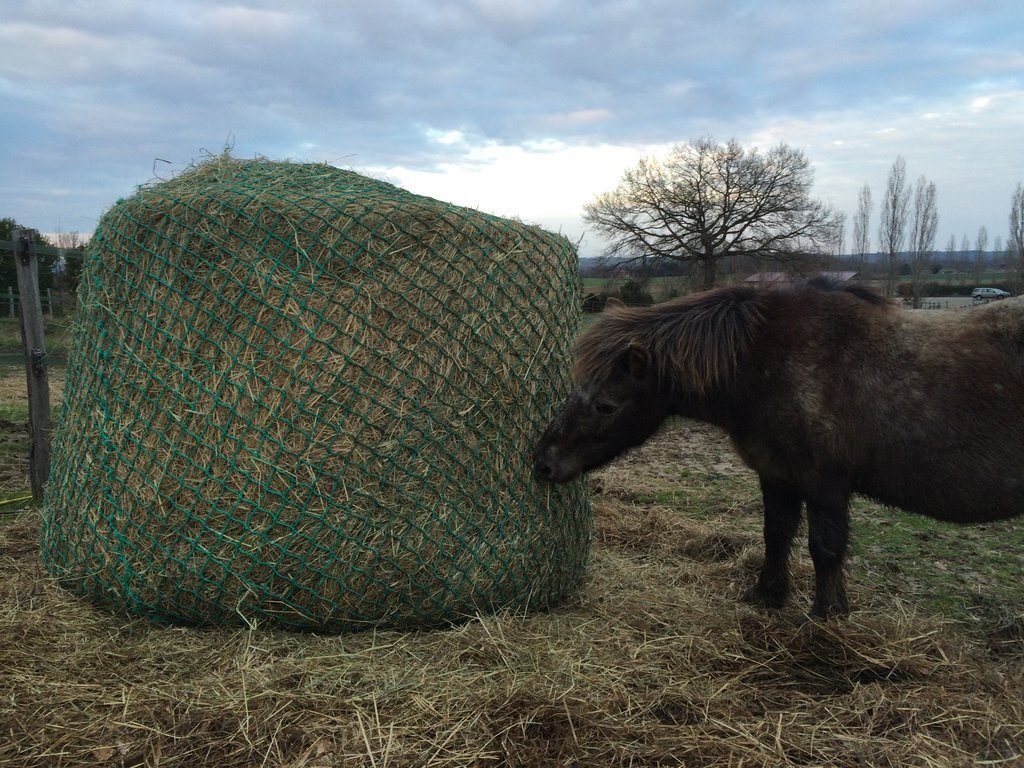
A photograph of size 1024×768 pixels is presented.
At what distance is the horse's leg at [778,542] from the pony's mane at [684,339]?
0.82 meters

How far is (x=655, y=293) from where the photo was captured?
21984mm

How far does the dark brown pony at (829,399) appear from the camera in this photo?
10.8ft

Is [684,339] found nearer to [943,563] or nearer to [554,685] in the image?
[554,685]

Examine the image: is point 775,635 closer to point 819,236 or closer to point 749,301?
point 749,301

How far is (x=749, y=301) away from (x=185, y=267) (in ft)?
8.69

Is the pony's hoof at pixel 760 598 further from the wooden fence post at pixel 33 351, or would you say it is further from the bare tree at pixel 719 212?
the bare tree at pixel 719 212

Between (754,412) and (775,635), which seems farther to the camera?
(754,412)

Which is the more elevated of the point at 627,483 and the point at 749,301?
the point at 749,301

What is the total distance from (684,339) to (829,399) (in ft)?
2.35

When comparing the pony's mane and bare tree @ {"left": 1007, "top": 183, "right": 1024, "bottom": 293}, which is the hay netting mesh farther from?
bare tree @ {"left": 1007, "top": 183, "right": 1024, "bottom": 293}

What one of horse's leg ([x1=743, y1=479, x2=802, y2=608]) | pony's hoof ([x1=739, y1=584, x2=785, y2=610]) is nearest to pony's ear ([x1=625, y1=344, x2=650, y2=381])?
horse's leg ([x1=743, y1=479, x2=802, y2=608])

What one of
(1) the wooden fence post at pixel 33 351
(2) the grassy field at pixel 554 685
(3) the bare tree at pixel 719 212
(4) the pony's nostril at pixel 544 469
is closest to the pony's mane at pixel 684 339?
(4) the pony's nostril at pixel 544 469

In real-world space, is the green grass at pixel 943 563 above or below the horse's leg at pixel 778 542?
below

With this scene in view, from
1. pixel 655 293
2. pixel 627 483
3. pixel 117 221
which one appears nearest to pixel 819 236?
pixel 655 293
